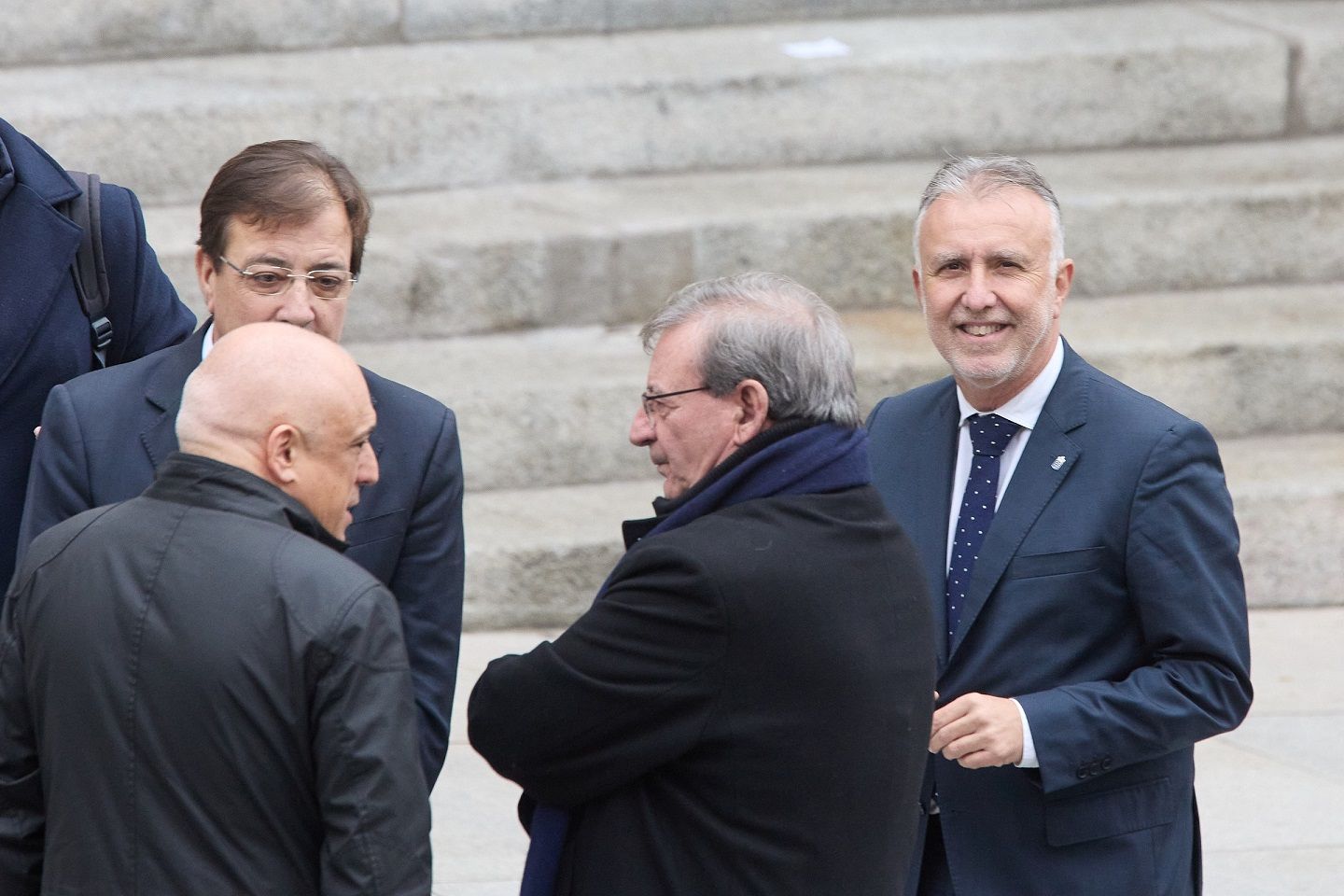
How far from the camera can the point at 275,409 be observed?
222 cm

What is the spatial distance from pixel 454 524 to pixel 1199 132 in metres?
5.26

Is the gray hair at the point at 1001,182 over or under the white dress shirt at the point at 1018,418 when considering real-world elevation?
over

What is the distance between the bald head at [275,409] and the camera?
2225 millimetres

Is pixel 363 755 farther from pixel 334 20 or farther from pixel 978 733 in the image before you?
pixel 334 20

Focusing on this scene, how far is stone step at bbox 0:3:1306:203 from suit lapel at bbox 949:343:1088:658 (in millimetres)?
4261

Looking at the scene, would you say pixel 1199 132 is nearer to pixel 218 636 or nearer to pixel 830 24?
pixel 830 24

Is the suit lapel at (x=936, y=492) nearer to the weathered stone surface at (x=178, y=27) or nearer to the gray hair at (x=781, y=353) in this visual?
the gray hair at (x=781, y=353)

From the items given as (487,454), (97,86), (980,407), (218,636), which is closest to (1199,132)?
(487,454)

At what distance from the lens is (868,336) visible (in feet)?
20.8

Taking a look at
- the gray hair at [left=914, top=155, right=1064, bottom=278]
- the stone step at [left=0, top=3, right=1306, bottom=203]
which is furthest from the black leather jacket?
the stone step at [left=0, top=3, right=1306, bottom=203]

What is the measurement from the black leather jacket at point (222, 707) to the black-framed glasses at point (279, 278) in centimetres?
63

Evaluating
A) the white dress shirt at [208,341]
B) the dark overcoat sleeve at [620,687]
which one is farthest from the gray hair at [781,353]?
the white dress shirt at [208,341]

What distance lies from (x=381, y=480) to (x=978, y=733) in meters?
0.99

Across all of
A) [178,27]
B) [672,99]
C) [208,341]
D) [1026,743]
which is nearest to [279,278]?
[208,341]
